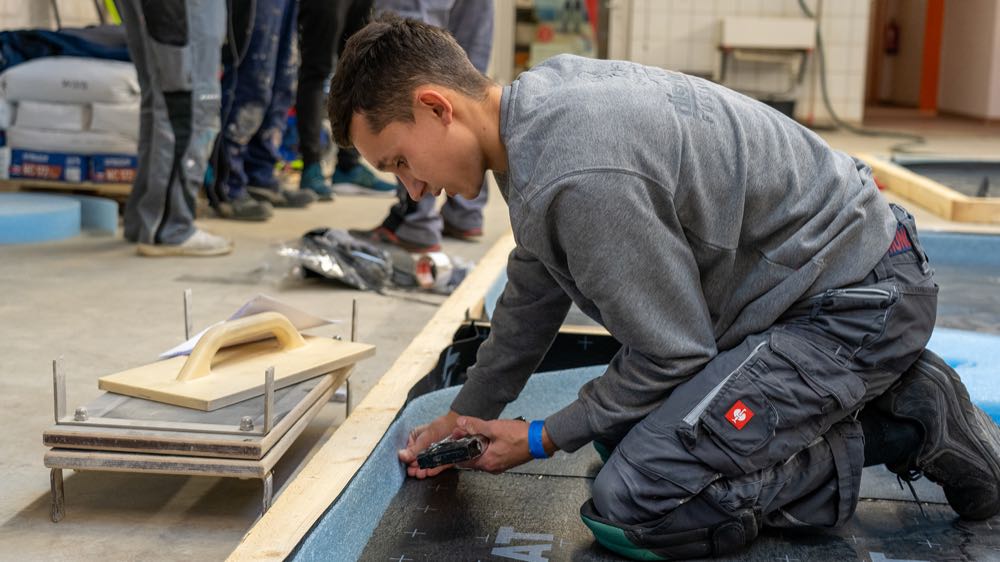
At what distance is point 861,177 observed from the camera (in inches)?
57.3

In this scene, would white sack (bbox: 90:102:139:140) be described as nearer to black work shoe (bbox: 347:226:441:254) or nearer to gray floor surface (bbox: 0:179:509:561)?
gray floor surface (bbox: 0:179:509:561)

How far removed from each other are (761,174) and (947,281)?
1929 mm

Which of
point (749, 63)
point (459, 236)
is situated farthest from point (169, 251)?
point (749, 63)

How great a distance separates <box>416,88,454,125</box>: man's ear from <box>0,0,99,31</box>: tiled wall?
3861mm

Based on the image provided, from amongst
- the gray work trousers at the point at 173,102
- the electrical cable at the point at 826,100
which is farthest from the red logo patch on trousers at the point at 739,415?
the electrical cable at the point at 826,100

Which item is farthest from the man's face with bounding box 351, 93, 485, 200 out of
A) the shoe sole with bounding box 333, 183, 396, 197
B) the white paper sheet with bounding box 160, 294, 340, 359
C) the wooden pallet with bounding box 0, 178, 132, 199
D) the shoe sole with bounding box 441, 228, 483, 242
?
the shoe sole with bounding box 333, 183, 396, 197

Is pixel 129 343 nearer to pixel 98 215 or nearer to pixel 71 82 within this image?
pixel 98 215

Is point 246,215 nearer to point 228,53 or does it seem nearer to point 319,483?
point 228,53

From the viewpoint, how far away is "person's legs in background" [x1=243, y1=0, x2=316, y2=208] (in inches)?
171

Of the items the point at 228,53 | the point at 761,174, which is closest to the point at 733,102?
the point at 761,174

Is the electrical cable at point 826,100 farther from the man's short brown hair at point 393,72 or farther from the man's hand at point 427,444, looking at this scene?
the man's short brown hair at point 393,72

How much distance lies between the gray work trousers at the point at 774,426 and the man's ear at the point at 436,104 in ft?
1.47

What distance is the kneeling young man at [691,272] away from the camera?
125cm

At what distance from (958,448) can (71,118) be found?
11.3 feet
